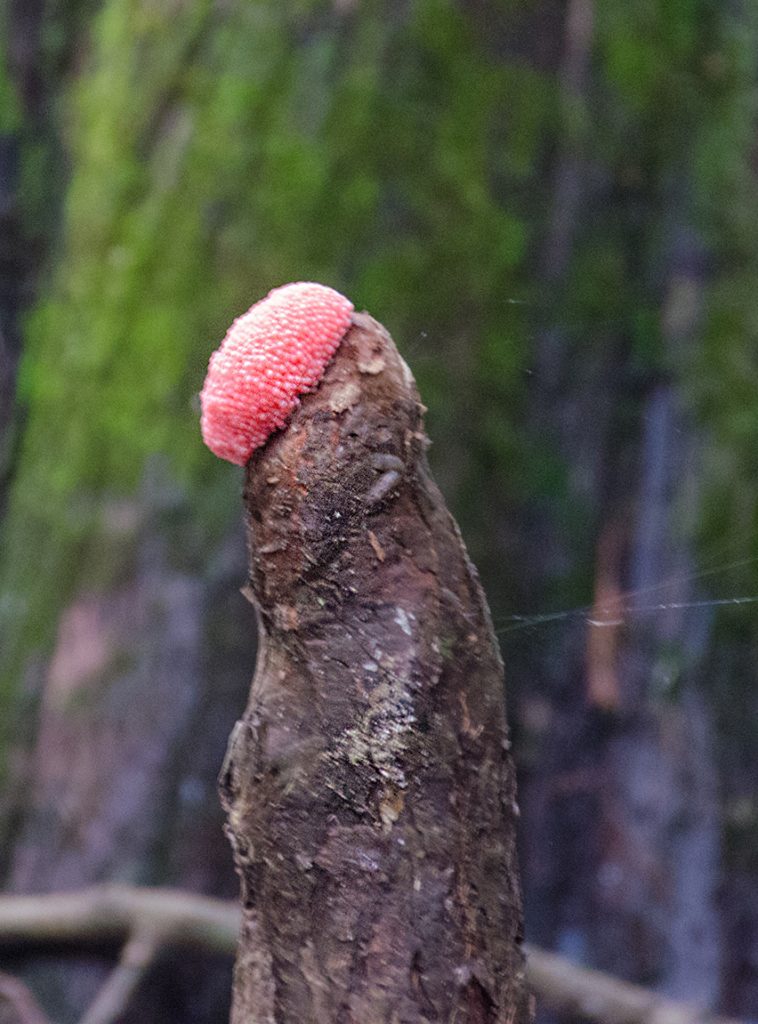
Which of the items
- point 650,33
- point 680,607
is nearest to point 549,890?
point 680,607

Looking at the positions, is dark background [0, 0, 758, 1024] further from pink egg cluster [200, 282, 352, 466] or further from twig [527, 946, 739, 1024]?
pink egg cluster [200, 282, 352, 466]

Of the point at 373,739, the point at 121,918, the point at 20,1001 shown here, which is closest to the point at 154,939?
the point at 121,918

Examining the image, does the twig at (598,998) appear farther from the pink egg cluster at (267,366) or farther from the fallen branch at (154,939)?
the pink egg cluster at (267,366)

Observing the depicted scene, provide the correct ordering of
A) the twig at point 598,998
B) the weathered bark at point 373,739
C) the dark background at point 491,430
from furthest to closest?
1. the dark background at point 491,430
2. the twig at point 598,998
3. the weathered bark at point 373,739

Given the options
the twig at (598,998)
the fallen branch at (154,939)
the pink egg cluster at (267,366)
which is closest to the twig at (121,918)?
the fallen branch at (154,939)

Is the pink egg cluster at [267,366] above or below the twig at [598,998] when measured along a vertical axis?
above

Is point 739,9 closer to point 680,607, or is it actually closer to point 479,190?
point 479,190
